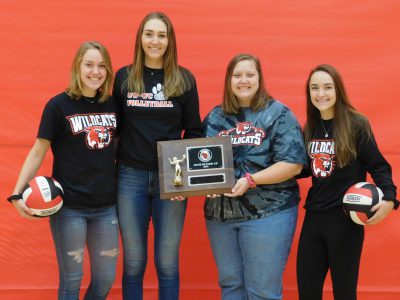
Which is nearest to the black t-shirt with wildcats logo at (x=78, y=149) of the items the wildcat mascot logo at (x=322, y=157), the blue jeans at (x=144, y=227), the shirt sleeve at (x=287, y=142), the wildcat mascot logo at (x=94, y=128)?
the wildcat mascot logo at (x=94, y=128)

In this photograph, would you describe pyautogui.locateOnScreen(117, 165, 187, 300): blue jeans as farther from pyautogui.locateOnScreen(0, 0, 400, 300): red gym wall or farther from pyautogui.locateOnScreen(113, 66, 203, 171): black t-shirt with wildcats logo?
Answer: pyautogui.locateOnScreen(0, 0, 400, 300): red gym wall

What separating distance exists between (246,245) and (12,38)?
A: 6.55ft

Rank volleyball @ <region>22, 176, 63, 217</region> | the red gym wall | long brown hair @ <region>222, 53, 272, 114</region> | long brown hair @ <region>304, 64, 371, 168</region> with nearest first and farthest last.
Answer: volleyball @ <region>22, 176, 63, 217</region>, long brown hair @ <region>304, 64, 371, 168</region>, long brown hair @ <region>222, 53, 272, 114</region>, the red gym wall

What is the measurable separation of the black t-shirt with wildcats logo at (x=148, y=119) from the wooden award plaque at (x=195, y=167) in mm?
116

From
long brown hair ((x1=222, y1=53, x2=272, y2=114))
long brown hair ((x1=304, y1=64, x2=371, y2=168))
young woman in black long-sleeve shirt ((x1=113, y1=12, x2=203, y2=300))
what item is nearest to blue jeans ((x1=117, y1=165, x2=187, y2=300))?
young woman in black long-sleeve shirt ((x1=113, y1=12, x2=203, y2=300))

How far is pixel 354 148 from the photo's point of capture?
2311 mm

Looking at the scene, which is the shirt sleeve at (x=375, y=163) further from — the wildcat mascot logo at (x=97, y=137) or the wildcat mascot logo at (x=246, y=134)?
the wildcat mascot logo at (x=97, y=137)

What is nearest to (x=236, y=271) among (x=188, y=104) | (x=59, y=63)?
(x=188, y=104)

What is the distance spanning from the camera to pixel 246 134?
238 cm

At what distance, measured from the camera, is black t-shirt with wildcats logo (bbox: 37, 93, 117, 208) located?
2309mm

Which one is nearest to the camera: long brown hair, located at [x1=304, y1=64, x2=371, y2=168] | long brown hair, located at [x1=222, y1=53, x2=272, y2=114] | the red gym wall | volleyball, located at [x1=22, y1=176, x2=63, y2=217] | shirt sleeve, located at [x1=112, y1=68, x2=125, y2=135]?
volleyball, located at [x1=22, y1=176, x2=63, y2=217]

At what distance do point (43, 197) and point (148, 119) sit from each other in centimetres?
63

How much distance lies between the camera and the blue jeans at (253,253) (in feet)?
7.66

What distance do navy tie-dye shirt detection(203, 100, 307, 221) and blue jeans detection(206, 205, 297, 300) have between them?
5 cm
